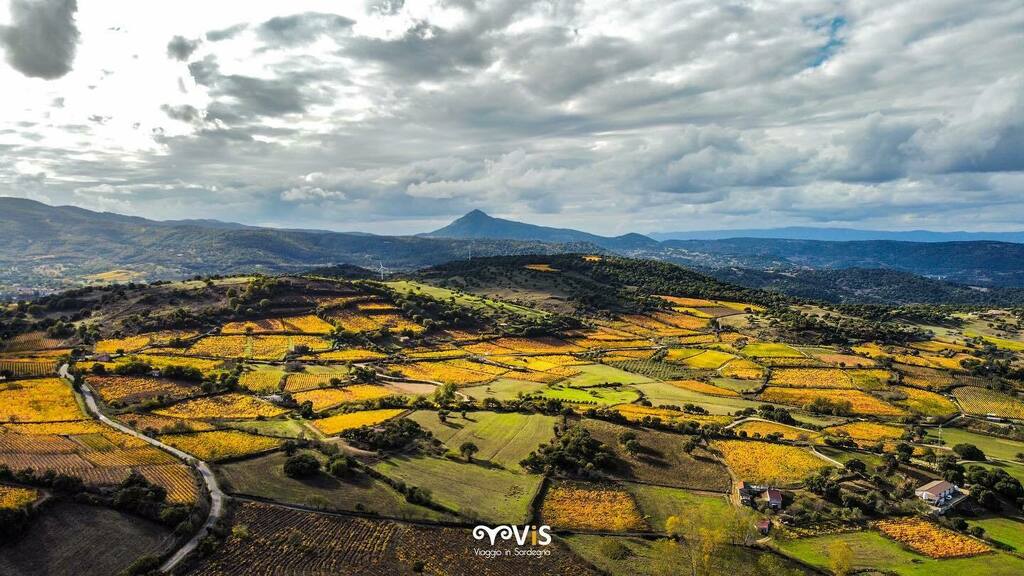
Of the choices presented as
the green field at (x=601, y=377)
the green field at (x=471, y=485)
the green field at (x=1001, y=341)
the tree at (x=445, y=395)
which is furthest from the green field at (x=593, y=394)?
the green field at (x=1001, y=341)

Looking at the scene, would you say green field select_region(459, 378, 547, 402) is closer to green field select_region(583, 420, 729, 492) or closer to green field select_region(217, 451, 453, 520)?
green field select_region(583, 420, 729, 492)

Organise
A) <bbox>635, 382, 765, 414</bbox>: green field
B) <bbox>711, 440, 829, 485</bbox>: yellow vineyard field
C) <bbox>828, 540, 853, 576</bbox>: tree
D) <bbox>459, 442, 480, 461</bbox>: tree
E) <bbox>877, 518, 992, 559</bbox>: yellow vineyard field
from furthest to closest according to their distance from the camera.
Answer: <bbox>635, 382, 765, 414</bbox>: green field, <bbox>459, 442, 480, 461</bbox>: tree, <bbox>711, 440, 829, 485</bbox>: yellow vineyard field, <bbox>877, 518, 992, 559</bbox>: yellow vineyard field, <bbox>828, 540, 853, 576</bbox>: tree

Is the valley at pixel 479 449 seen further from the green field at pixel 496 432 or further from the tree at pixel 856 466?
the tree at pixel 856 466

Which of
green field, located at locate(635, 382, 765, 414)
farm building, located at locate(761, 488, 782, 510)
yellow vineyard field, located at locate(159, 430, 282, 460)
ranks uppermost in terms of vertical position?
yellow vineyard field, located at locate(159, 430, 282, 460)

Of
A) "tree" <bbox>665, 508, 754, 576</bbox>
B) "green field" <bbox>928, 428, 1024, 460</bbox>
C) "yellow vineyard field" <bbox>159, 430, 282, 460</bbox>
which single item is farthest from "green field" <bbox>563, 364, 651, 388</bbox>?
"yellow vineyard field" <bbox>159, 430, 282, 460</bbox>

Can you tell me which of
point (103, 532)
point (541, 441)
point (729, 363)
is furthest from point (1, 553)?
point (729, 363)

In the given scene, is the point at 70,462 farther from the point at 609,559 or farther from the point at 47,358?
the point at 47,358

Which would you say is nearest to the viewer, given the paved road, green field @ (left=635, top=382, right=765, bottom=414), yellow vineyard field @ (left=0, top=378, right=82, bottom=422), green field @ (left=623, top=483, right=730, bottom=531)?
the paved road
